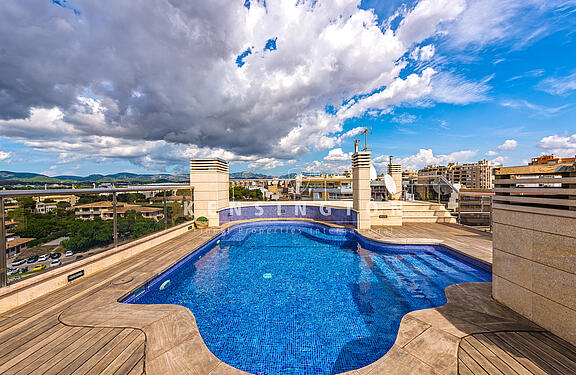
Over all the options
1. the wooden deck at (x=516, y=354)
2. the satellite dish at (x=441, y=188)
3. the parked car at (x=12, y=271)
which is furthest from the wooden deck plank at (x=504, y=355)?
the satellite dish at (x=441, y=188)

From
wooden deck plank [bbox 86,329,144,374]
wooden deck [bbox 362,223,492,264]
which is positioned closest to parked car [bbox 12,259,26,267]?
wooden deck plank [bbox 86,329,144,374]

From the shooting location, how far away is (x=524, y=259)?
8.61ft

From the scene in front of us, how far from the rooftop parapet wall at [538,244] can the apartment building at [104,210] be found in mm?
8052

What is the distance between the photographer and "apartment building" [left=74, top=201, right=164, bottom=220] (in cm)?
434

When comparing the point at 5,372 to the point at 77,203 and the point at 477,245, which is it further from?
the point at 477,245

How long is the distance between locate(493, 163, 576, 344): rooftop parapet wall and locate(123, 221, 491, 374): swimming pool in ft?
3.91

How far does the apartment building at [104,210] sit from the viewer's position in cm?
434

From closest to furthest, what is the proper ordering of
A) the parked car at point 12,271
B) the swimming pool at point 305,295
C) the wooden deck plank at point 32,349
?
the wooden deck plank at point 32,349, the swimming pool at point 305,295, the parked car at point 12,271

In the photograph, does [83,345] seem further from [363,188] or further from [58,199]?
[363,188]

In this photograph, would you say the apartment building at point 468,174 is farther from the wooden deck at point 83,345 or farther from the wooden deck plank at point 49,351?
the wooden deck plank at point 49,351

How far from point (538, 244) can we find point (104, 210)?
8414mm

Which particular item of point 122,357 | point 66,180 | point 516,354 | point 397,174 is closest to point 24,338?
point 122,357

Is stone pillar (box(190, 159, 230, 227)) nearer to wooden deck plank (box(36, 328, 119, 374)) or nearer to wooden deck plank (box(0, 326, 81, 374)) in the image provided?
wooden deck plank (box(0, 326, 81, 374))

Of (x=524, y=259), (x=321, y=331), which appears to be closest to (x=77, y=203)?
(x=321, y=331)
